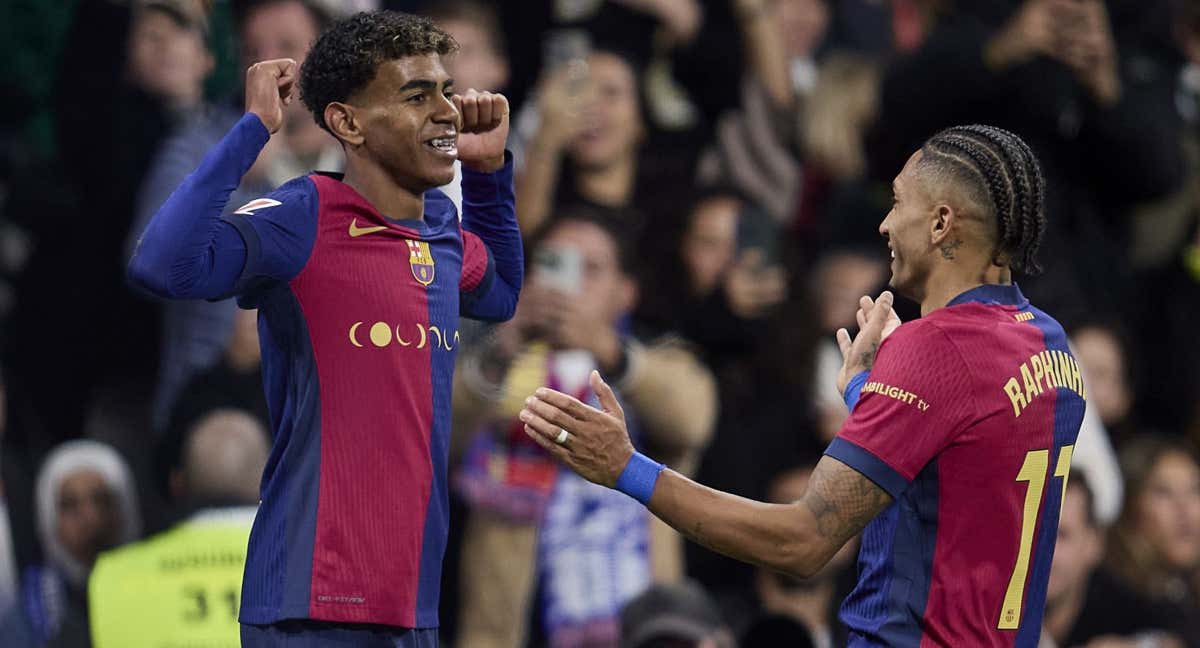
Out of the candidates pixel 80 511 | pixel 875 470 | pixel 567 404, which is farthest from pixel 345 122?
pixel 80 511

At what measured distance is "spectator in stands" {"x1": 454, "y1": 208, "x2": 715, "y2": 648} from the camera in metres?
6.09

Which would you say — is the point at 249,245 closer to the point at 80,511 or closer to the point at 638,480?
the point at 638,480

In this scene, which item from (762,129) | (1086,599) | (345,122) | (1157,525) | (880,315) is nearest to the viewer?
(345,122)

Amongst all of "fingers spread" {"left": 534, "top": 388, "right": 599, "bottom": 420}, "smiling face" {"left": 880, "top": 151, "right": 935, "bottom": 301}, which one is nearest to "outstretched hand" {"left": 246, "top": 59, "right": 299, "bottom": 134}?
"fingers spread" {"left": 534, "top": 388, "right": 599, "bottom": 420}

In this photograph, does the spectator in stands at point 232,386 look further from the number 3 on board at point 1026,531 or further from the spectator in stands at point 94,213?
the number 3 on board at point 1026,531

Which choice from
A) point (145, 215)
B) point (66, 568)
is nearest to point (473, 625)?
point (66, 568)

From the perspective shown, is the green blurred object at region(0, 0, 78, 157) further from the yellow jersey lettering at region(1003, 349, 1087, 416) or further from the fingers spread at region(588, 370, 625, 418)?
the yellow jersey lettering at region(1003, 349, 1087, 416)

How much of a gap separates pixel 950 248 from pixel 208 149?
11.2 ft

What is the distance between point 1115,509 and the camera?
6.98 m

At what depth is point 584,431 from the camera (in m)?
3.38

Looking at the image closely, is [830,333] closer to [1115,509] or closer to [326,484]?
[1115,509]

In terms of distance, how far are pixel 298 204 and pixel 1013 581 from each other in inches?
61.9

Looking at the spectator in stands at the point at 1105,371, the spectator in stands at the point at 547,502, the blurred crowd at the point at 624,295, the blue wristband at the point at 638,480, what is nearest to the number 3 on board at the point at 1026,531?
the blue wristband at the point at 638,480

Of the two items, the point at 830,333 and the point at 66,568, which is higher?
the point at 830,333
